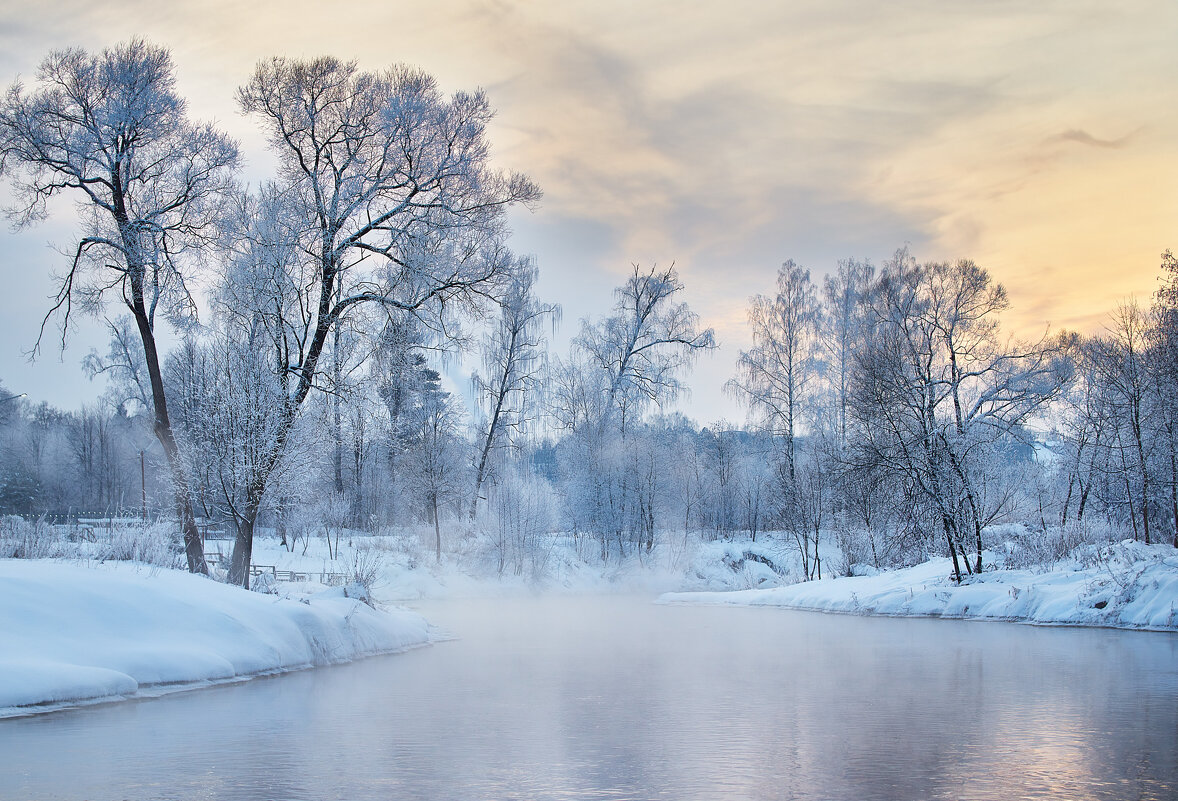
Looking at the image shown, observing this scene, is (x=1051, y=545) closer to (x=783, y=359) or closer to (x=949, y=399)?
(x=949, y=399)

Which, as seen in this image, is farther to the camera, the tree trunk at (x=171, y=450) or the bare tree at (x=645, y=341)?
the bare tree at (x=645, y=341)

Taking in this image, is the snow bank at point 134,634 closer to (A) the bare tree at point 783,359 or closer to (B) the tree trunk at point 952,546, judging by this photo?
(B) the tree trunk at point 952,546

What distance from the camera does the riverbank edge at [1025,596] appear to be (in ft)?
51.6

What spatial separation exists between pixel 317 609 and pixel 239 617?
76.8 inches

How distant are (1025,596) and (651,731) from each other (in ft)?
45.3

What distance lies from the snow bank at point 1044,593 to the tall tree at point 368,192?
13076 millimetres

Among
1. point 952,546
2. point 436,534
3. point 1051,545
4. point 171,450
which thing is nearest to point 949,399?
point 1051,545

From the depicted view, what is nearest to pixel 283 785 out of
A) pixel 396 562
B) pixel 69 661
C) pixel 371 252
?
pixel 69 661

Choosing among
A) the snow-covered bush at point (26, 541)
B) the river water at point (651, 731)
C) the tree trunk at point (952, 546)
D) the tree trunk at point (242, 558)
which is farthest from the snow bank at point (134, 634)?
the tree trunk at point (952, 546)

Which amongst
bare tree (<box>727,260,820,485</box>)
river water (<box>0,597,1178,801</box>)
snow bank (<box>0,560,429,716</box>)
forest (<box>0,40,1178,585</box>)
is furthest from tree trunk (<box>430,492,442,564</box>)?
snow bank (<box>0,560,429,716</box>)

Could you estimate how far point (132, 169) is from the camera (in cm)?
1680

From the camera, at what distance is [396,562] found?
35219 mm

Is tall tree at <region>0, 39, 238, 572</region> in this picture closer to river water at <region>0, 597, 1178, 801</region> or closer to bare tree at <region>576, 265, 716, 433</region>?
river water at <region>0, 597, 1178, 801</region>

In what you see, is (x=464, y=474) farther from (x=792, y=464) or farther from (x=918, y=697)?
(x=918, y=697)
